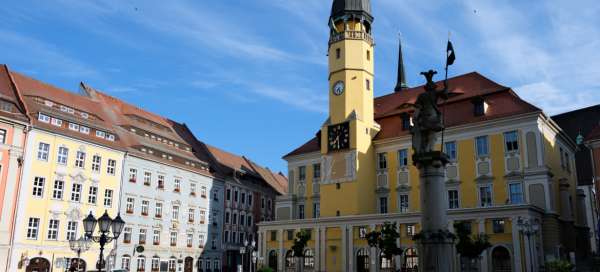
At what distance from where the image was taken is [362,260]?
4438cm

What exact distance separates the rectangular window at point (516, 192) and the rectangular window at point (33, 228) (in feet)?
115

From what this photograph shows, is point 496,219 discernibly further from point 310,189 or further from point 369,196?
point 310,189

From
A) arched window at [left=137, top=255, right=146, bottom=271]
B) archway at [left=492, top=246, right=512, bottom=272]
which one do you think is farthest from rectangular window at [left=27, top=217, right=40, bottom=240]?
archway at [left=492, top=246, right=512, bottom=272]

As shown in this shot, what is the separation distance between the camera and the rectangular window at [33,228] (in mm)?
40125

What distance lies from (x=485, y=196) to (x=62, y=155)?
3303 cm

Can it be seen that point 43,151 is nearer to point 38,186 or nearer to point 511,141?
point 38,186

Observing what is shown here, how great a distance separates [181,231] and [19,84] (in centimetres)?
1978

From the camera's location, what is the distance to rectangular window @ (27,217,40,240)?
40125 mm

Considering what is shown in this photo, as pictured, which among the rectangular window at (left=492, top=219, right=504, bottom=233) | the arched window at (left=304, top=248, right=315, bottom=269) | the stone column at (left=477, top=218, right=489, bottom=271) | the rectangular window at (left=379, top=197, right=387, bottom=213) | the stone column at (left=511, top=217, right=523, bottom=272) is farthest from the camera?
the rectangular window at (left=379, top=197, right=387, bottom=213)

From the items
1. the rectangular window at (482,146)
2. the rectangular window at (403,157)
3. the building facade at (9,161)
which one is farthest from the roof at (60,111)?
the rectangular window at (482,146)

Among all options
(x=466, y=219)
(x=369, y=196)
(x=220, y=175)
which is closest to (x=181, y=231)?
(x=220, y=175)

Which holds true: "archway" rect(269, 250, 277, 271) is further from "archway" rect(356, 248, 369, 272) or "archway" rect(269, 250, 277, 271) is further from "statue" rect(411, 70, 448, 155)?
"statue" rect(411, 70, 448, 155)

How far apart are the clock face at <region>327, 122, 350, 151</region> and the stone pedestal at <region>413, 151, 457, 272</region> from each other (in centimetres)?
3330

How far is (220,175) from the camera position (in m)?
60.5
